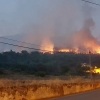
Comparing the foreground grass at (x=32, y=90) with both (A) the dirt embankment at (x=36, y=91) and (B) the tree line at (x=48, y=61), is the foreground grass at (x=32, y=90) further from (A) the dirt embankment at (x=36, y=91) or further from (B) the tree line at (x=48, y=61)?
(B) the tree line at (x=48, y=61)

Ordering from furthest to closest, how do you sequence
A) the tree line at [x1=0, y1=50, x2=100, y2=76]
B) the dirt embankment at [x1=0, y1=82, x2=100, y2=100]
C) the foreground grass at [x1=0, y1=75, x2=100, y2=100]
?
the tree line at [x1=0, y1=50, x2=100, y2=76], the foreground grass at [x1=0, y1=75, x2=100, y2=100], the dirt embankment at [x1=0, y1=82, x2=100, y2=100]

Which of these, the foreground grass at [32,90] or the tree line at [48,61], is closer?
the foreground grass at [32,90]

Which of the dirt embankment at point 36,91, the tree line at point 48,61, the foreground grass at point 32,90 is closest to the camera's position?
the dirt embankment at point 36,91

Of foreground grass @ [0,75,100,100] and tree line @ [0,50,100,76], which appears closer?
foreground grass @ [0,75,100,100]

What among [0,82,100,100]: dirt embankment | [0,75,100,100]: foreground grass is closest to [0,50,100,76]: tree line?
[0,82,100,100]: dirt embankment

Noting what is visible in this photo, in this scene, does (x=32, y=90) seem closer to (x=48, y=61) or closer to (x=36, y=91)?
(x=36, y=91)

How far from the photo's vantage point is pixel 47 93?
84.2 feet

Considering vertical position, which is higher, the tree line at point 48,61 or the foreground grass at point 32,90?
the tree line at point 48,61

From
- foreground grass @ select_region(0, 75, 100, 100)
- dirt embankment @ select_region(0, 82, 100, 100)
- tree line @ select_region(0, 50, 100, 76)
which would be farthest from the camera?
tree line @ select_region(0, 50, 100, 76)

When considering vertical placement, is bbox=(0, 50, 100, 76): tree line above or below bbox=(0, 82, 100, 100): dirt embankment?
above

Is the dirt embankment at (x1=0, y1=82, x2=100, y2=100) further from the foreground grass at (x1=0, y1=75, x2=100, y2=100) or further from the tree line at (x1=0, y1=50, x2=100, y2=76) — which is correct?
the tree line at (x1=0, y1=50, x2=100, y2=76)

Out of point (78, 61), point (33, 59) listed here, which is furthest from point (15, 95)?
point (78, 61)

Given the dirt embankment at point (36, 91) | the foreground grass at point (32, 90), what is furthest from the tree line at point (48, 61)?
the foreground grass at point (32, 90)

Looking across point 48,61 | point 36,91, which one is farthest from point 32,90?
point 48,61
